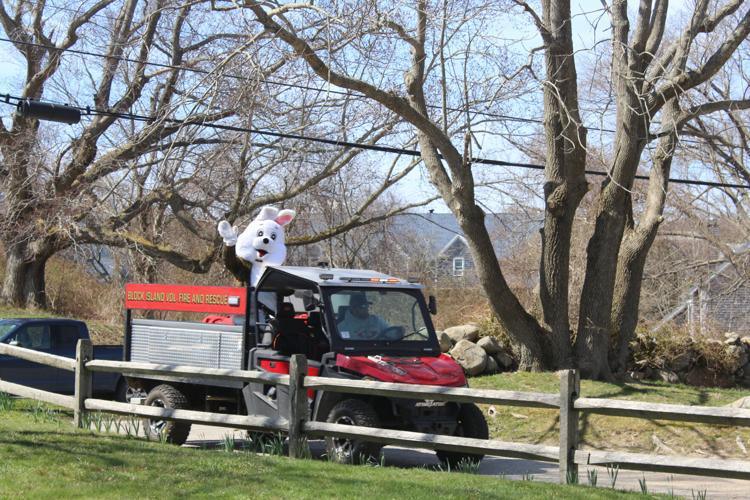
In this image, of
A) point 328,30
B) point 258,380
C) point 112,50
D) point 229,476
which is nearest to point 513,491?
point 229,476

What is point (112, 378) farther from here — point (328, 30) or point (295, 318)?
point (328, 30)

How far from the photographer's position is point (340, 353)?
10.8m

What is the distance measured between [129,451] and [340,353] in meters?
2.79

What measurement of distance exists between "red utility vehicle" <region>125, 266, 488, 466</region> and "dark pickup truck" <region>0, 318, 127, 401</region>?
12.4 ft

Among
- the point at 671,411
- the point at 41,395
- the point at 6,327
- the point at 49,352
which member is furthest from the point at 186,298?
the point at 671,411

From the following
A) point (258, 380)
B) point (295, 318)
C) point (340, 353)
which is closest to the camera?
point (258, 380)

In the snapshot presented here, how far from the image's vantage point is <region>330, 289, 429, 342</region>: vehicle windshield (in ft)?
36.8

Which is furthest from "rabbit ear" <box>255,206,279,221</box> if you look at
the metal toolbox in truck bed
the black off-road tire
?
the black off-road tire

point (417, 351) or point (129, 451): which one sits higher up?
point (417, 351)

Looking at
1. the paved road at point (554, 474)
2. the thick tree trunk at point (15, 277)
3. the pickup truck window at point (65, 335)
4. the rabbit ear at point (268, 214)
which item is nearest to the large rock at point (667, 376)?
the paved road at point (554, 474)

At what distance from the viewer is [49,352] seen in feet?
53.8

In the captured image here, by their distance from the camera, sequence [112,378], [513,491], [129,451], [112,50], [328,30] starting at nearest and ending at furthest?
1. [513,491]
2. [129,451]
3. [328,30]
4. [112,378]
5. [112,50]

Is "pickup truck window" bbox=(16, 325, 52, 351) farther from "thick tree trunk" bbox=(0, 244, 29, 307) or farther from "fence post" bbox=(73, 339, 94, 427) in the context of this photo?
"thick tree trunk" bbox=(0, 244, 29, 307)

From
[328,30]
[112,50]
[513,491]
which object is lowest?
[513,491]
